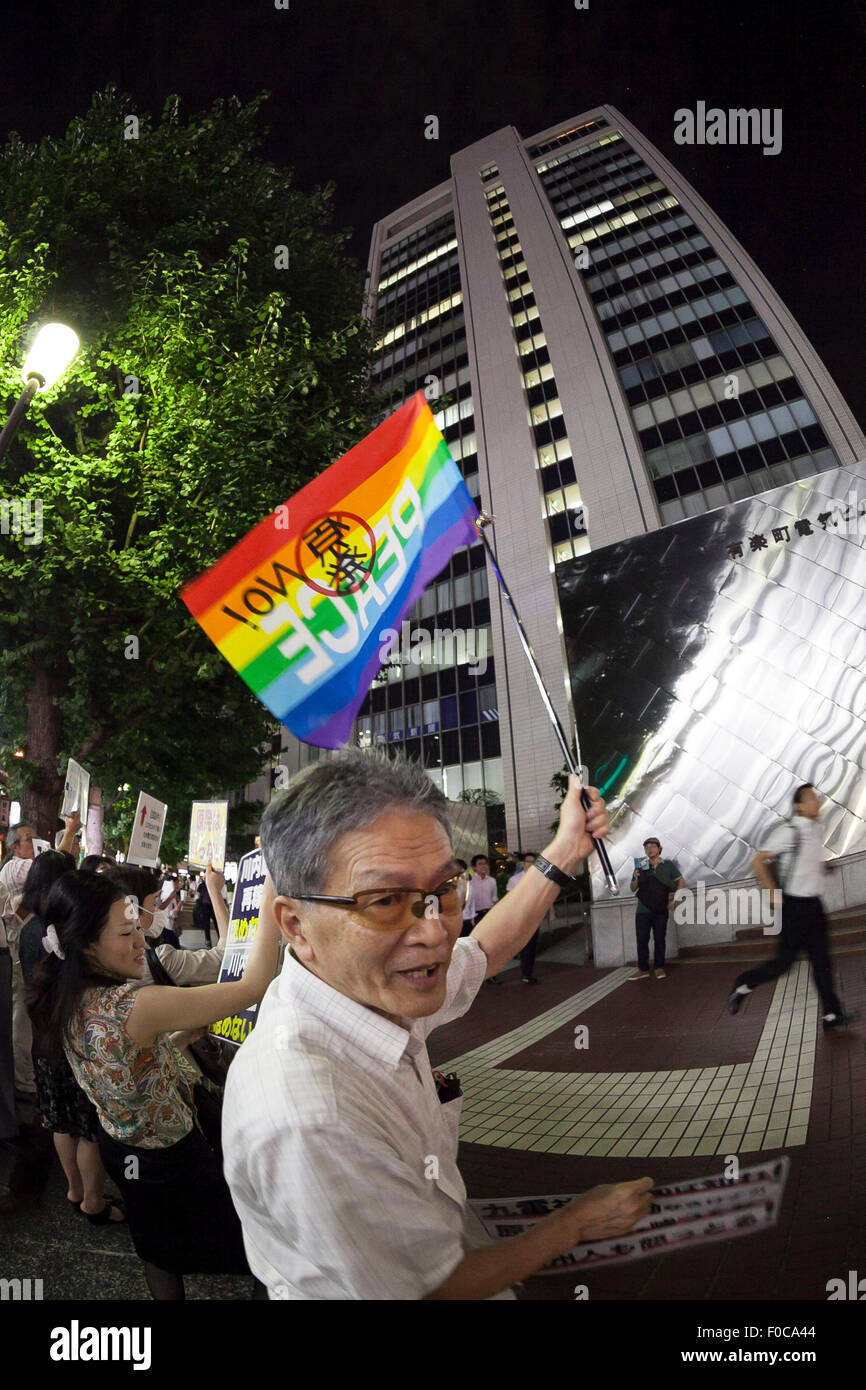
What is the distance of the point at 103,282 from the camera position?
712cm

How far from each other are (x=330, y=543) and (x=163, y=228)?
702 cm

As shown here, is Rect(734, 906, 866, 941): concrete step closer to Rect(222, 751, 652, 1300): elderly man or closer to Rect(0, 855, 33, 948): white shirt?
Rect(222, 751, 652, 1300): elderly man

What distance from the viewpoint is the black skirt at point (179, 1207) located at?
190 centimetres

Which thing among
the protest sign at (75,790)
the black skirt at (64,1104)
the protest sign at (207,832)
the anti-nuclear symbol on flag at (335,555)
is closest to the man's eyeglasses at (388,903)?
the anti-nuclear symbol on flag at (335,555)

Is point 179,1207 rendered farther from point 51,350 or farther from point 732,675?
point 51,350

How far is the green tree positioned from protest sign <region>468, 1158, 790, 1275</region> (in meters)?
5.78

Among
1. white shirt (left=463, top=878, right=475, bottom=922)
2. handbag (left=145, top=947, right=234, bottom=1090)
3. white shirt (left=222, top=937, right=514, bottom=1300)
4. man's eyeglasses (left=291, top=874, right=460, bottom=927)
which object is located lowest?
handbag (left=145, top=947, right=234, bottom=1090)

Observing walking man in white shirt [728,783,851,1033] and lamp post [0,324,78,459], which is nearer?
walking man in white shirt [728,783,851,1033]

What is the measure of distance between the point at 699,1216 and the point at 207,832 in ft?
10.9

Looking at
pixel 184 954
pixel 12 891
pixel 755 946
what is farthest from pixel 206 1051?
pixel 12 891

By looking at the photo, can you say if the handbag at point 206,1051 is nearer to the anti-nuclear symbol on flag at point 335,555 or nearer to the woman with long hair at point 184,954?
the woman with long hair at point 184,954

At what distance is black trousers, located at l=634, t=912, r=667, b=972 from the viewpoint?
187cm

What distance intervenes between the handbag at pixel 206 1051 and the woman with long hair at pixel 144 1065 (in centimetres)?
71

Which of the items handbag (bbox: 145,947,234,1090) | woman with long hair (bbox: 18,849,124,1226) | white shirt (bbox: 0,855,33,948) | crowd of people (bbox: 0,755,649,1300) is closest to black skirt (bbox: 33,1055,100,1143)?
woman with long hair (bbox: 18,849,124,1226)
